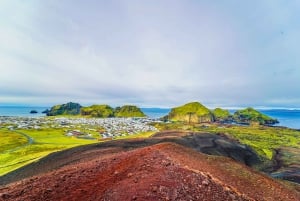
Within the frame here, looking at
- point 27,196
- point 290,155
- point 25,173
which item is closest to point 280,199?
point 27,196

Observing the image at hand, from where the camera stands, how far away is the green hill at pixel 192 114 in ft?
594

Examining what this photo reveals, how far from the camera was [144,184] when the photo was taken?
1108 cm

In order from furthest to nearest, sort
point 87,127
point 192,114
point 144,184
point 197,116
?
point 192,114 → point 197,116 → point 87,127 → point 144,184

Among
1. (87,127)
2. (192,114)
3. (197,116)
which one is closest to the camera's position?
(87,127)

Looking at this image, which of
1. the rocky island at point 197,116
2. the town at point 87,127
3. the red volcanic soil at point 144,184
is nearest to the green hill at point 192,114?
the rocky island at point 197,116

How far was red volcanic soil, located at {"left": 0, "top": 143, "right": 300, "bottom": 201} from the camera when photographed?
10.8 m

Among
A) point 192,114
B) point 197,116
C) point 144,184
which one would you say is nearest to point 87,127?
point 144,184

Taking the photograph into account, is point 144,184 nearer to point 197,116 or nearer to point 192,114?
point 197,116

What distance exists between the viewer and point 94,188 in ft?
40.3

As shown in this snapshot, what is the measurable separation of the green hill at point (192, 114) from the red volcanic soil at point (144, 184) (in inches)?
6512

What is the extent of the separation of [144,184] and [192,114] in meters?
177

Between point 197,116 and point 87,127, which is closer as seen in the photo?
point 87,127

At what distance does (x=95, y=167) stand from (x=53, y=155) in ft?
53.8

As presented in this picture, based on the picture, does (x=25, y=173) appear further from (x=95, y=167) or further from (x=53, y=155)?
(x=95, y=167)
